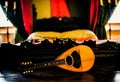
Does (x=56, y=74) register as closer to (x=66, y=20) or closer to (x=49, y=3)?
(x=66, y=20)

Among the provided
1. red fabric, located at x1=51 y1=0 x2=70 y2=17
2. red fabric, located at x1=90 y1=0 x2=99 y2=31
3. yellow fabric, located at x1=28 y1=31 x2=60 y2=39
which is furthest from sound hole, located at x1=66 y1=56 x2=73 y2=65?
red fabric, located at x1=51 y1=0 x2=70 y2=17

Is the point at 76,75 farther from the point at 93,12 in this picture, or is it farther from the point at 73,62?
the point at 93,12

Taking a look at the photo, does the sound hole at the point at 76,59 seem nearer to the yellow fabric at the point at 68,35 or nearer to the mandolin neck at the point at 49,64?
the mandolin neck at the point at 49,64

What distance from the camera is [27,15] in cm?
494

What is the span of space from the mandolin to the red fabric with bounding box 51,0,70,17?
125 inches

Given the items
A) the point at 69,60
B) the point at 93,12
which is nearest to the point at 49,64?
the point at 69,60

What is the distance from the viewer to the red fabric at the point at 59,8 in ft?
16.3

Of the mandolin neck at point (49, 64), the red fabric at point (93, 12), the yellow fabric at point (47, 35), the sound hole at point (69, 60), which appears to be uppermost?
the red fabric at point (93, 12)

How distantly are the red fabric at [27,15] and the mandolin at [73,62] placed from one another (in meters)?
3.13

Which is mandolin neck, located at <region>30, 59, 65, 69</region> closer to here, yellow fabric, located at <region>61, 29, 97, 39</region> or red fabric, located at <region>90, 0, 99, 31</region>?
yellow fabric, located at <region>61, 29, 97, 39</region>

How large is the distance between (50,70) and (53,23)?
292cm

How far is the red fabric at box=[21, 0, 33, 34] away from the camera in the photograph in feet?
16.1

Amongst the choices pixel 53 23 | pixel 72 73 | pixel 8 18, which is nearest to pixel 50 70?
pixel 72 73

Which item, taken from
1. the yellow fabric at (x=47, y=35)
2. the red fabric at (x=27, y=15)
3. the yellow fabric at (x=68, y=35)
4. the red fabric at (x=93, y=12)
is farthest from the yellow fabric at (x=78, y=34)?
the red fabric at (x=27, y=15)
